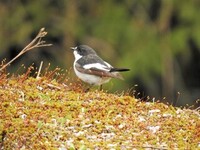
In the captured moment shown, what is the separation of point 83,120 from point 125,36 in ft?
66.7

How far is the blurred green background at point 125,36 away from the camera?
1152 inches

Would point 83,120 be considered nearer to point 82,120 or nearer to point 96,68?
point 82,120

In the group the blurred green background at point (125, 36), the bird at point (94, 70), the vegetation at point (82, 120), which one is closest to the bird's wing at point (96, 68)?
the bird at point (94, 70)

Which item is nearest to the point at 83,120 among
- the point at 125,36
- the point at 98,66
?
the point at 98,66

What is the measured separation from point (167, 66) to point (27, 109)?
1871 centimetres

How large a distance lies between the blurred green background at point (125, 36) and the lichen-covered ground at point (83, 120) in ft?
54.2

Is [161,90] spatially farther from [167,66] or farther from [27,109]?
[27,109]

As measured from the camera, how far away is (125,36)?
102 feet

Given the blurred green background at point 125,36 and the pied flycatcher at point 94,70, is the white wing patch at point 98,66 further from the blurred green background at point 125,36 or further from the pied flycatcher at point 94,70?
the blurred green background at point 125,36

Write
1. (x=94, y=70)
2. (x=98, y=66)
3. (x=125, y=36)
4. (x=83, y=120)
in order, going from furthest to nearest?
(x=125, y=36) < (x=98, y=66) < (x=94, y=70) < (x=83, y=120)

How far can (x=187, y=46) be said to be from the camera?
30.6 metres

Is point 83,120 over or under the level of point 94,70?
under

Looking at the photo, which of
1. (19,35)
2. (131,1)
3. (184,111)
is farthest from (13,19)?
A: (184,111)

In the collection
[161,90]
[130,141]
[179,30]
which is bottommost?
[130,141]
